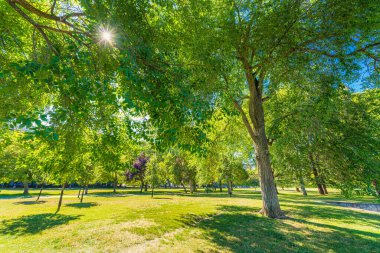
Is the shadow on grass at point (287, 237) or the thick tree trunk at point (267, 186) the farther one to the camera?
the thick tree trunk at point (267, 186)

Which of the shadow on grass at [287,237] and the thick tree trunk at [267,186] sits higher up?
the thick tree trunk at [267,186]

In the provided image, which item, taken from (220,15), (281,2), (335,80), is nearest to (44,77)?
(220,15)

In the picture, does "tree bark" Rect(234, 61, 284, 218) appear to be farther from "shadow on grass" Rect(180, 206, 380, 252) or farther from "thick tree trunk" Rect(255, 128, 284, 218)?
"shadow on grass" Rect(180, 206, 380, 252)

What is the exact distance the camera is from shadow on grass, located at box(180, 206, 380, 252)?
19.8 ft

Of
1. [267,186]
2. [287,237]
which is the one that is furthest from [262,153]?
[287,237]

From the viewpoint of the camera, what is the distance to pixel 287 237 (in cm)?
699

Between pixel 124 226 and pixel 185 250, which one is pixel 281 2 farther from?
pixel 124 226

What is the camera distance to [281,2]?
21.4 ft

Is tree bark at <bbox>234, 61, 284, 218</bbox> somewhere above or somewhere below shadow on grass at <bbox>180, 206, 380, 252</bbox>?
above

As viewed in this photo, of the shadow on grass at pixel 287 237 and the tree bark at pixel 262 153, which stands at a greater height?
the tree bark at pixel 262 153

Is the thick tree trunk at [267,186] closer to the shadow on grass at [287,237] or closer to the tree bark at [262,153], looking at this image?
the tree bark at [262,153]

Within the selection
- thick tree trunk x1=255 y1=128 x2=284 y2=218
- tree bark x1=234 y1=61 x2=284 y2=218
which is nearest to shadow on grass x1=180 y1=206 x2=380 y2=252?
thick tree trunk x1=255 y1=128 x2=284 y2=218

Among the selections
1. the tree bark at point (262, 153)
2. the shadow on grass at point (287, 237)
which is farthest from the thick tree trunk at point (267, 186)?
the shadow on grass at point (287, 237)

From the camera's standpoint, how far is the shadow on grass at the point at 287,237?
603cm
